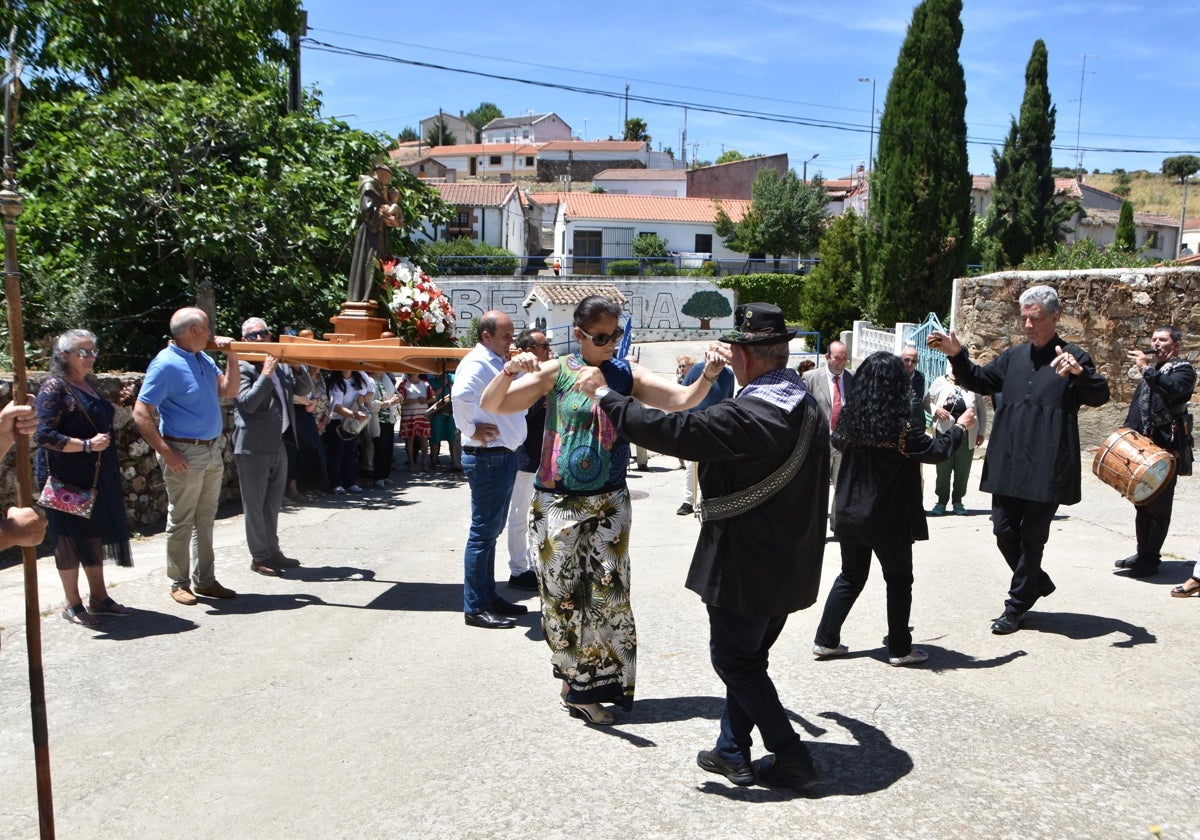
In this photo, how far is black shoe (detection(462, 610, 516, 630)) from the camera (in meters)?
6.07

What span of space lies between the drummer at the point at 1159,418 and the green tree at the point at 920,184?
20.0m

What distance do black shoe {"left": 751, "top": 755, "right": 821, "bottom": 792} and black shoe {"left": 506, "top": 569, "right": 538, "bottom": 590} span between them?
332 centimetres

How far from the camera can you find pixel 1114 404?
1174 cm

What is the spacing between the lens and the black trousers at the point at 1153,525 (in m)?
7.04

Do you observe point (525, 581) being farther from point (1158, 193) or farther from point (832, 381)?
point (1158, 193)

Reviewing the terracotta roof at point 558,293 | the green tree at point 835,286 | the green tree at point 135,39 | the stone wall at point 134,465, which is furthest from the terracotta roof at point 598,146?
the stone wall at point 134,465

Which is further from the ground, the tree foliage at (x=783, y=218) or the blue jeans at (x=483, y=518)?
the tree foliage at (x=783, y=218)

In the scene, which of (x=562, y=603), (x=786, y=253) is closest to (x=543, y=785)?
(x=562, y=603)

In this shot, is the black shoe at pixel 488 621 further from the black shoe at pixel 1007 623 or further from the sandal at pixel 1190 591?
the sandal at pixel 1190 591

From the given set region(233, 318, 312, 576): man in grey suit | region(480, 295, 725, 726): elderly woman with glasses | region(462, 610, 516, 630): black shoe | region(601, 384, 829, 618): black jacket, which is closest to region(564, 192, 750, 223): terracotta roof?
region(233, 318, 312, 576): man in grey suit

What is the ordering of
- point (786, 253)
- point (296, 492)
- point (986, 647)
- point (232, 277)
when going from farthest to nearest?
point (786, 253), point (232, 277), point (296, 492), point (986, 647)

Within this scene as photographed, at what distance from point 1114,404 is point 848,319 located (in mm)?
20647

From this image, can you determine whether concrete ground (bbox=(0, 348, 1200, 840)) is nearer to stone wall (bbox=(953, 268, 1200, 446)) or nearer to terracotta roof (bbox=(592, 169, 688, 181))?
stone wall (bbox=(953, 268, 1200, 446))

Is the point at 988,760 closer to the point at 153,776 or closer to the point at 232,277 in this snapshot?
the point at 153,776
